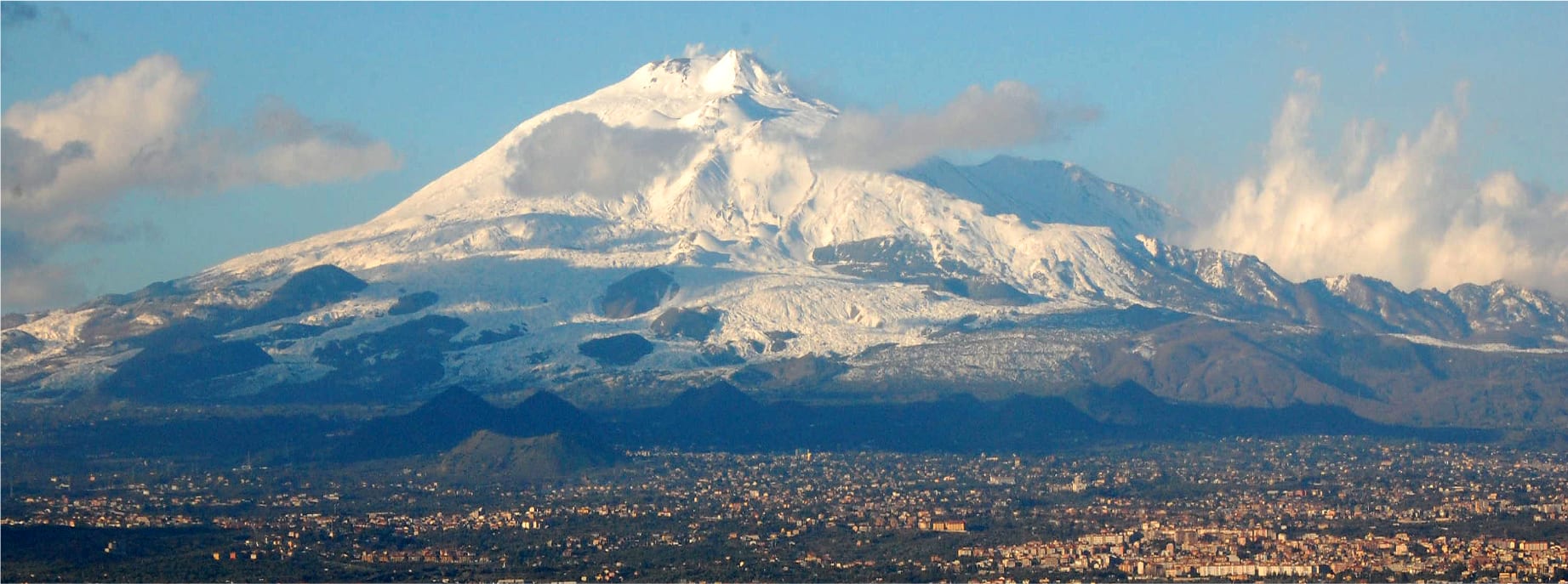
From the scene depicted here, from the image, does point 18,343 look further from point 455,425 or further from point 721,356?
point 721,356

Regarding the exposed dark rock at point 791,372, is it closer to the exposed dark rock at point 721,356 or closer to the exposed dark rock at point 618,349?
the exposed dark rock at point 721,356

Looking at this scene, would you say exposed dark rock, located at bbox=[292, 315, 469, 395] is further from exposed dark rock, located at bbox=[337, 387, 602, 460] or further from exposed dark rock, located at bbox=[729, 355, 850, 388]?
exposed dark rock, located at bbox=[729, 355, 850, 388]

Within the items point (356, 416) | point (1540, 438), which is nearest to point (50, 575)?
point (356, 416)

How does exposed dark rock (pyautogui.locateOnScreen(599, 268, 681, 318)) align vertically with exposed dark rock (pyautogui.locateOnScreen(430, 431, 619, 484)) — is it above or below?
above

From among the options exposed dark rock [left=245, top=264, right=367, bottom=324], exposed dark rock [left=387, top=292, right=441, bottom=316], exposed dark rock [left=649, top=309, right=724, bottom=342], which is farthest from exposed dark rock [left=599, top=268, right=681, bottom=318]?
exposed dark rock [left=245, top=264, right=367, bottom=324]

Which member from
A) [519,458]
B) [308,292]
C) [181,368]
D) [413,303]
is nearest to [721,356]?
[413,303]
